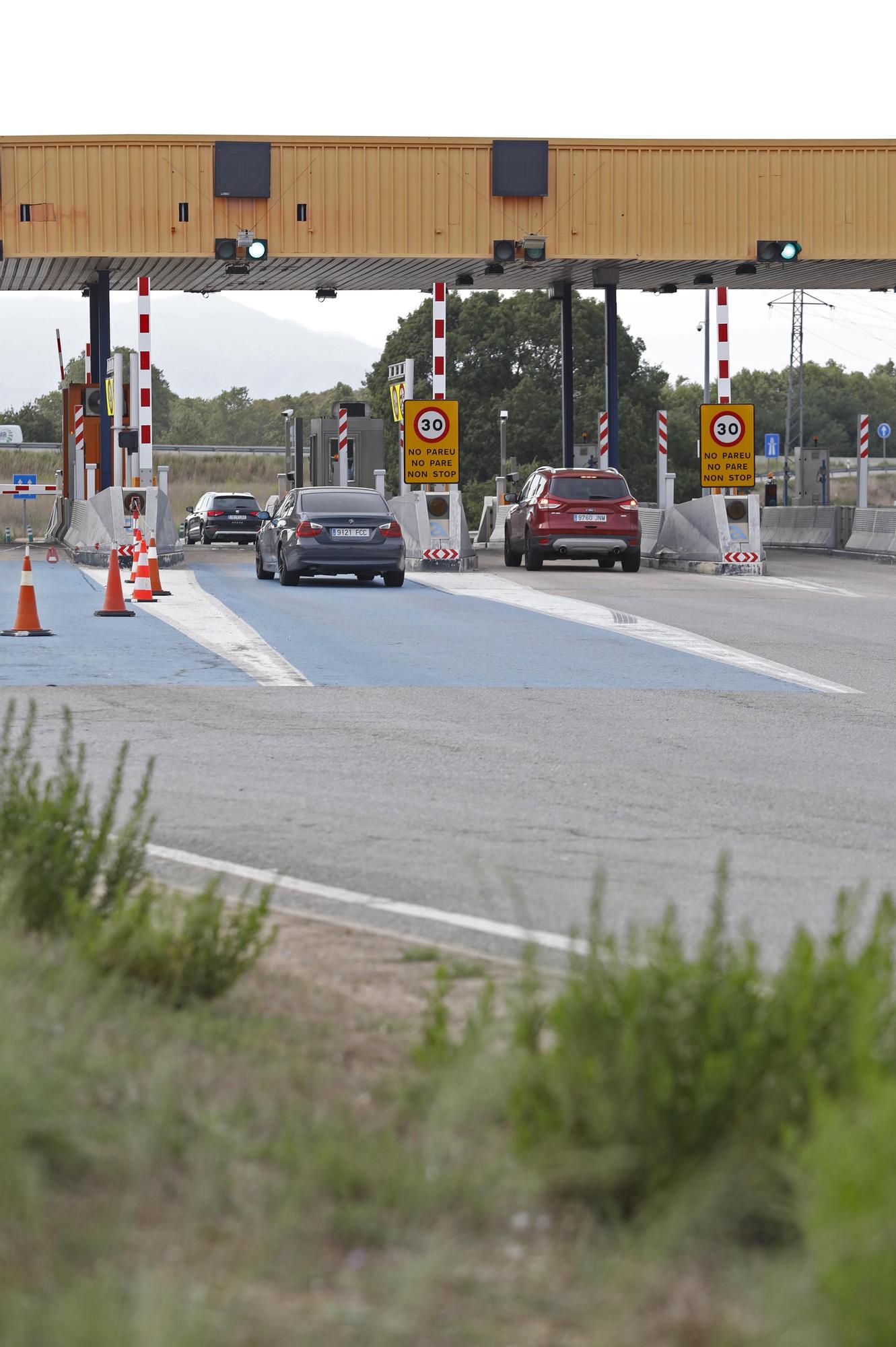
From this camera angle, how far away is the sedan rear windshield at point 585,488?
29.7 m

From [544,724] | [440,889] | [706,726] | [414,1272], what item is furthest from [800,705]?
[414,1272]

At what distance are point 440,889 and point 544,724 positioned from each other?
4761mm

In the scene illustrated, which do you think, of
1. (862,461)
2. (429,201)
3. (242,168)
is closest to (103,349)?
(242,168)

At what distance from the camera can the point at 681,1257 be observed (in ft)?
10.4

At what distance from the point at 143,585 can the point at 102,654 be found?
6.14 m

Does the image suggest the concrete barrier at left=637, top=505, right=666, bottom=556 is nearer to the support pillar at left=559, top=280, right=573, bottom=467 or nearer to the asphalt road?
the support pillar at left=559, top=280, right=573, bottom=467

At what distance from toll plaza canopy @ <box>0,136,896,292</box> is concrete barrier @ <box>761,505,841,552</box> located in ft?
20.6

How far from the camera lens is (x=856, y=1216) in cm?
271

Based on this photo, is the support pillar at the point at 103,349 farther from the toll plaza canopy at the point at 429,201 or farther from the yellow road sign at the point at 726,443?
the yellow road sign at the point at 726,443

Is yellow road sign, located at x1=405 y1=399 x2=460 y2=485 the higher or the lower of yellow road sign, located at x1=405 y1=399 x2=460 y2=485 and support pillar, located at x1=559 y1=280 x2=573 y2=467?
the lower

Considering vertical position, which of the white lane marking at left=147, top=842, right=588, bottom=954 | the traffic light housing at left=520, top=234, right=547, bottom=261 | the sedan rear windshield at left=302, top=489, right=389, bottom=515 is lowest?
the white lane marking at left=147, top=842, right=588, bottom=954

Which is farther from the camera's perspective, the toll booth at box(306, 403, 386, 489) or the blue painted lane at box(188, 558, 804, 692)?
the toll booth at box(306, 403, 386, 489)

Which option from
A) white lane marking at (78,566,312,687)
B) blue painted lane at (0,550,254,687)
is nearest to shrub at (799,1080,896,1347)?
blue painted lane at (0,550,254,687)

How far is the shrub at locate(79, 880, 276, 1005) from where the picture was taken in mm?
4809
